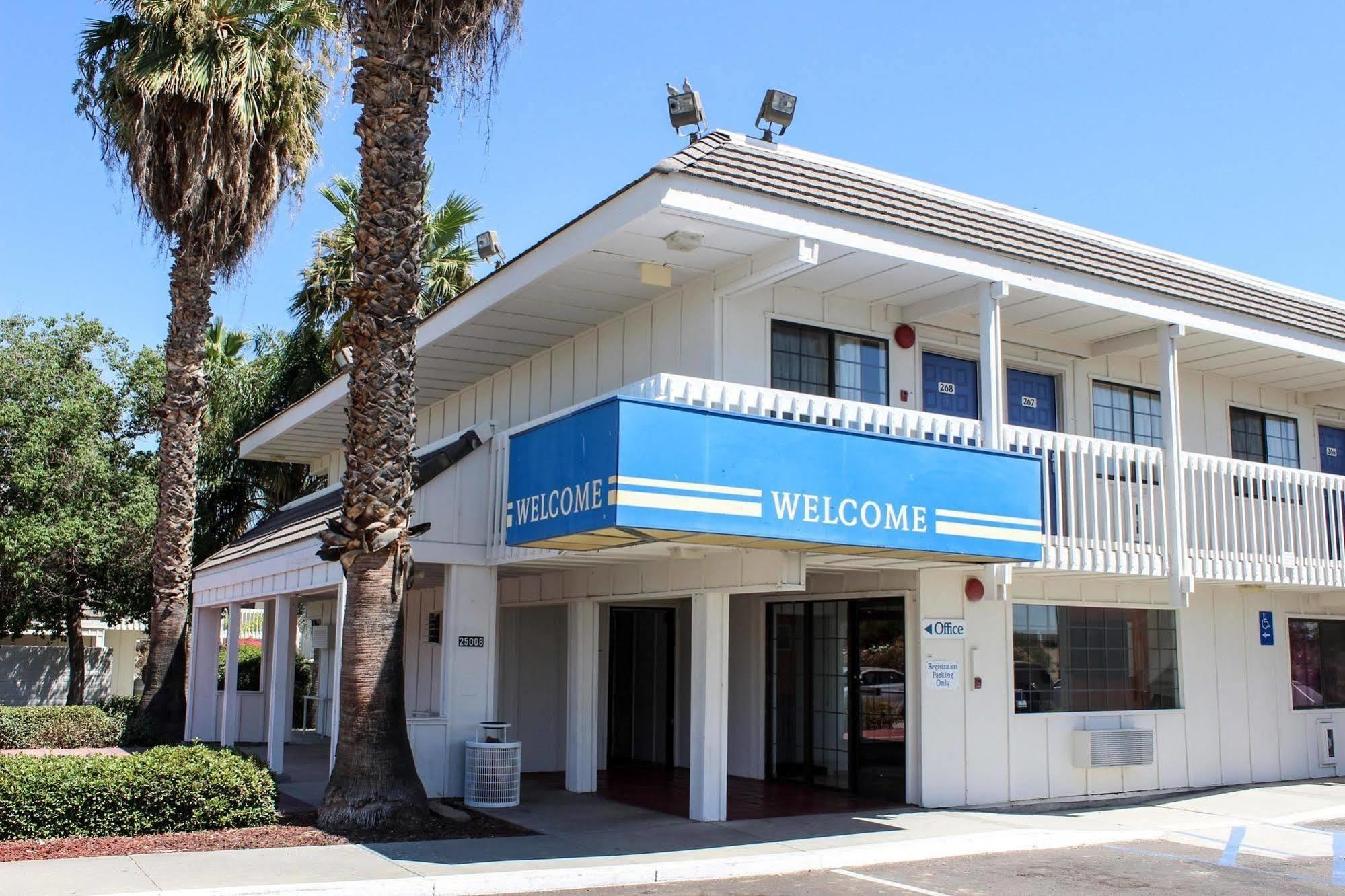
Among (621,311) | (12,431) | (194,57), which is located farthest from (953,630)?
(12,431)

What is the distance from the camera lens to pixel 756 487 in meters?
Answer: 9.51

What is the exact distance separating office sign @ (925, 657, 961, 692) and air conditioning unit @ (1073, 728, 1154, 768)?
1967 millimetres

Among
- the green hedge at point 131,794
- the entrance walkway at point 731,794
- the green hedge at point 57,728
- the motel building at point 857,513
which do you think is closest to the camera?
the green hedge at point 131,794

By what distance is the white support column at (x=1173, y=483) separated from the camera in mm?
13289

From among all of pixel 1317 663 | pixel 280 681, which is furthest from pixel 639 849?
pixel 1317 663

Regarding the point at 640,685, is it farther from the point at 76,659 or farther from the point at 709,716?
the point at 76,659

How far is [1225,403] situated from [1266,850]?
7.79 m

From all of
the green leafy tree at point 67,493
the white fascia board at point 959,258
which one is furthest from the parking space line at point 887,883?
the green leafy tree at point 67,493

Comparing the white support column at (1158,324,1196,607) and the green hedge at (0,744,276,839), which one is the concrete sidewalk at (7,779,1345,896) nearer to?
the green hedge at (0,744,276,839)

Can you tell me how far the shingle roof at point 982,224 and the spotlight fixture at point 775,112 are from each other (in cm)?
48

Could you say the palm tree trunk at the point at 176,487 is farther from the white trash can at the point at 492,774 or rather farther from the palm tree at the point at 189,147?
the white trash can at the point at 492,774

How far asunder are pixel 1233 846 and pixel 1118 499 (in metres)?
3.71

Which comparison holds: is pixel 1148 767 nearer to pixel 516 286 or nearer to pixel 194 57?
pixel 516 286

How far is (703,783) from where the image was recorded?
38.3 feet
